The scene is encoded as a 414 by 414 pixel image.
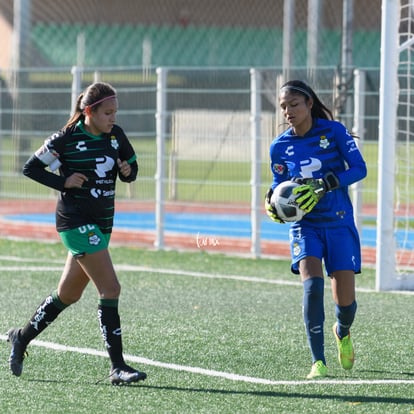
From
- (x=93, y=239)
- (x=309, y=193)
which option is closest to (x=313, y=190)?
(x=309, y=193)

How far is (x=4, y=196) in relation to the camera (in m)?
17.9

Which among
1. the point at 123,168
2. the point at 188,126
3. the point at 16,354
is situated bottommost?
the point at 16,354

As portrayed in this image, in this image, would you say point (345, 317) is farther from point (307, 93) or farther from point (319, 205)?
point (307, 93)

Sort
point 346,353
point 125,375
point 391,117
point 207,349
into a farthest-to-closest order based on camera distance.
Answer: point 391,117, point 207,349, point 346,353, point 125,375

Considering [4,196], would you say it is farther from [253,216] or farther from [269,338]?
[269,338]

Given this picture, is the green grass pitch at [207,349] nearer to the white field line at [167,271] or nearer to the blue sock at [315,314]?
the white field line at [167,271]

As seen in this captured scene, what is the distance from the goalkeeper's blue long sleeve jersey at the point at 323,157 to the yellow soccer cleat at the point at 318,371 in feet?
2.86

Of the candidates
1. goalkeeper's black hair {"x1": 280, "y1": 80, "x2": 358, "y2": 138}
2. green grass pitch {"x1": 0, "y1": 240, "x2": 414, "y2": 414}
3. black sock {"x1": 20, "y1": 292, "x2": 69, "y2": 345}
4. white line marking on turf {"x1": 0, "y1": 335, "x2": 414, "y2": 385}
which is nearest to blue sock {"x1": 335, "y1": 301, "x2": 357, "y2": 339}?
green grass pitch {"x1": 0, "y1": 240, "x2": 414, "y2": 414}

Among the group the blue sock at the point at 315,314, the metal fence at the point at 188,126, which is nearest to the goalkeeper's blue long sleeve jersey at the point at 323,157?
the blue sock at the point at 315,314

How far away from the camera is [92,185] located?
23.7 feet

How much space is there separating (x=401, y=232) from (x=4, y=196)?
688 centimetres

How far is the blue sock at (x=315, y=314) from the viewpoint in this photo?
292 inches

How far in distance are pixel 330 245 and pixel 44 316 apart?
72.9 inches

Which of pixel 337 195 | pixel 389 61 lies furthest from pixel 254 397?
pixel 389 61
